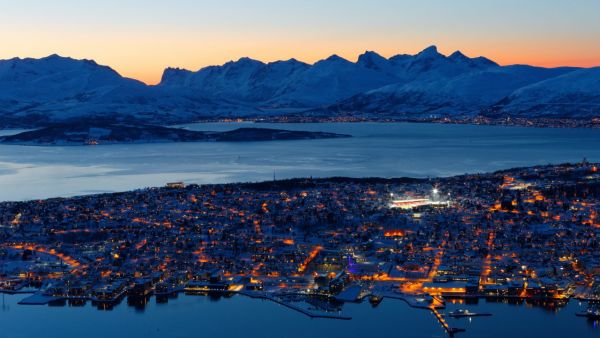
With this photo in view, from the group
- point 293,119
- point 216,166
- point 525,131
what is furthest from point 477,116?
point 216,166

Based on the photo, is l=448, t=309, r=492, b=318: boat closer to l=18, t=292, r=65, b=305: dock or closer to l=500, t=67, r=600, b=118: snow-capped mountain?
l=18, t=292, r=65, b=305: dock

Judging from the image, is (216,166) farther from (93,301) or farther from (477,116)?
(477,116)

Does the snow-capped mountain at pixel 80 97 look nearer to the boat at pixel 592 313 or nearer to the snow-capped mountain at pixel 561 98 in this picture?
the snow-capped mountain at pixel 561 98


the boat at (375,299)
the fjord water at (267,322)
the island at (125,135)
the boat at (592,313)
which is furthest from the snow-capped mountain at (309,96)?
the boat at (592,313)

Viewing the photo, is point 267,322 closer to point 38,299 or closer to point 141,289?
point 141,289

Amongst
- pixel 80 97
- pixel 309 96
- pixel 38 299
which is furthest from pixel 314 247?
pixel 309 96

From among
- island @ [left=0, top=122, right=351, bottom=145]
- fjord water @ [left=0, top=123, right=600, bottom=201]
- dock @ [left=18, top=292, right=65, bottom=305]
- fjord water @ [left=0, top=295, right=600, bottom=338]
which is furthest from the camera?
island @ [left=0, top=122, right=351, bottom=145]

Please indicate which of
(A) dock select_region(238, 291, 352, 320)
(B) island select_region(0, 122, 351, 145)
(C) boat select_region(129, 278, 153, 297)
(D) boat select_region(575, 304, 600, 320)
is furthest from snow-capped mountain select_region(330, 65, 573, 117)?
(C) boat select_region(129, 278, 153, 297)
